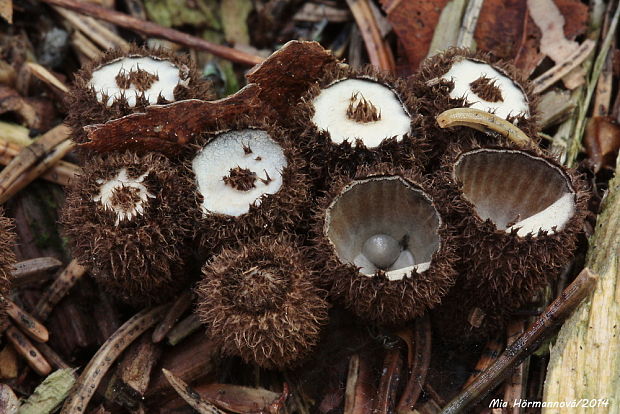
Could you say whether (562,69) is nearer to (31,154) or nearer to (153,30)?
(153,30)

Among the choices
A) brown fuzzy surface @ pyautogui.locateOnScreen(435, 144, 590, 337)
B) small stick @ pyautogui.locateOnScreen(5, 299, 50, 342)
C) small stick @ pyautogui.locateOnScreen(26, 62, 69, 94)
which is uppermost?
small stick @ pyautogui.locateOnScreen(26, 62, 69, 94)

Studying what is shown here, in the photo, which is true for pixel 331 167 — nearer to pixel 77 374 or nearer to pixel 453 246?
pixel 453 246

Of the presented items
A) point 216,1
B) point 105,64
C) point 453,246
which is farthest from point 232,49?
point 453,246

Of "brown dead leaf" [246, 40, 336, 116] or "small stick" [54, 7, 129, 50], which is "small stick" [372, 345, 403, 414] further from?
"small stick" [54, 7, 129, 50]

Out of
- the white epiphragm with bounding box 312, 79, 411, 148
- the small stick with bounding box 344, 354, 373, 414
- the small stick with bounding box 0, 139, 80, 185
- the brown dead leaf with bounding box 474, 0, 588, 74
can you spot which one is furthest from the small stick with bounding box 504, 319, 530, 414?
the small stick with bounding box 0, 139, 80, 185

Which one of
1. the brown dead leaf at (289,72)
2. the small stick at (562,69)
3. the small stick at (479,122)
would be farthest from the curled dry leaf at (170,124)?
the small stick at (562,69)
